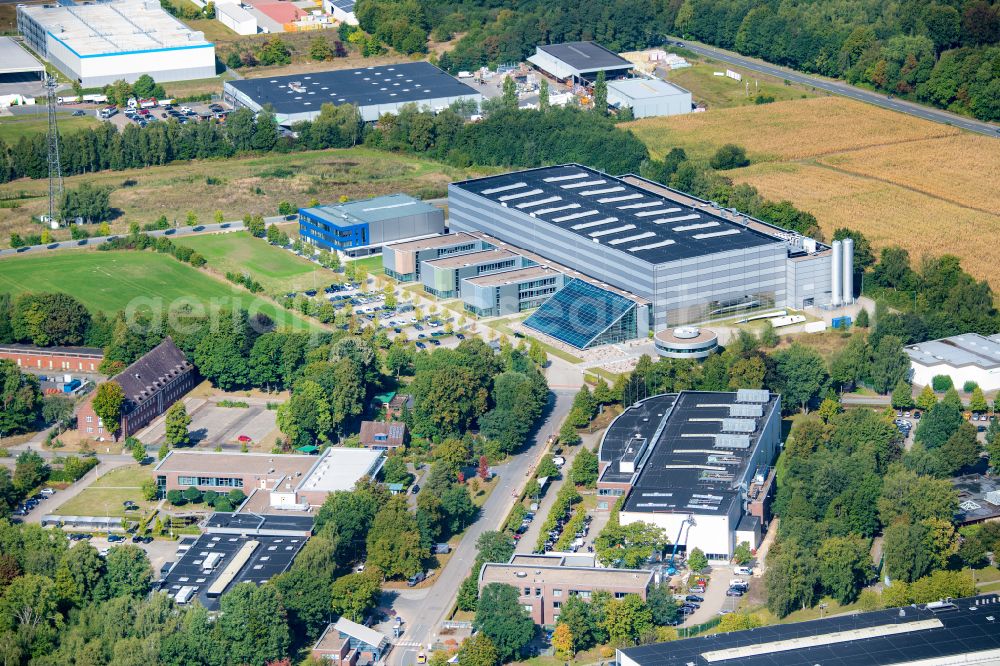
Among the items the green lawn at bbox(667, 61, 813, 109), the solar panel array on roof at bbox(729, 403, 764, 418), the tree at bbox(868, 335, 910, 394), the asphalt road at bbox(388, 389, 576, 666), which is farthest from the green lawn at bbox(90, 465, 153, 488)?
the green lawn at bbox(667, 61, 813, 109)

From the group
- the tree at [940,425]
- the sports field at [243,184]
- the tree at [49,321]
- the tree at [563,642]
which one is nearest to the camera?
the tree at [563,642]

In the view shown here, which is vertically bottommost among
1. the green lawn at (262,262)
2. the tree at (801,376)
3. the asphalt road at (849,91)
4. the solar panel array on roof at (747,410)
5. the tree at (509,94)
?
the green lawn at (262,262)

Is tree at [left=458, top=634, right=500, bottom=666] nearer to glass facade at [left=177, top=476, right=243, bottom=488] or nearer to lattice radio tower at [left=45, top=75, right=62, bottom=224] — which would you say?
glass facade at [left=177, top=476, right=243, bottom=488]

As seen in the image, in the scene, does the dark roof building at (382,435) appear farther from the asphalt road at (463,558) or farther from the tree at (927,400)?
the tree at (927,400)

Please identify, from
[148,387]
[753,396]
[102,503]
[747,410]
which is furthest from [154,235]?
[747,410]

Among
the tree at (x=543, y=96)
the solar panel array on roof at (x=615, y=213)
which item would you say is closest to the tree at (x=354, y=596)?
the solar panel array on roof at (x=615, y=213)
